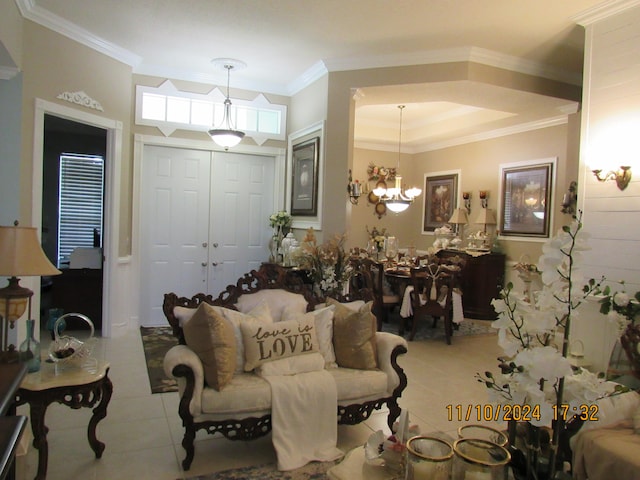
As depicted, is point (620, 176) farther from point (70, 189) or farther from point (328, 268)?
point (70, 189)

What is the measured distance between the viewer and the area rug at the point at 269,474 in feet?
8.42

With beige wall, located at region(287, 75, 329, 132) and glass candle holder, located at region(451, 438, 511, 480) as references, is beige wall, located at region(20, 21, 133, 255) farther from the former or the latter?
glass candle holder, located at region(451, 438, 511, 480)

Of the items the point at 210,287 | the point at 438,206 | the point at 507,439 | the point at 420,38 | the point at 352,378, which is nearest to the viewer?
the point at 507,439

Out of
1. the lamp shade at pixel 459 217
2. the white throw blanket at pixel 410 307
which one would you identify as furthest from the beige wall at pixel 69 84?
the lamp shade at pixel 459 217

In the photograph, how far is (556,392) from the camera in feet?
4.47

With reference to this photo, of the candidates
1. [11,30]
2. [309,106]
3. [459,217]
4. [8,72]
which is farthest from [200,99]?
[459,217]

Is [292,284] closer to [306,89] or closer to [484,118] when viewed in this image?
[306,89]

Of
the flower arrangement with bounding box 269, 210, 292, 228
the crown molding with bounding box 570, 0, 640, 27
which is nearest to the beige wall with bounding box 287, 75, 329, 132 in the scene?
the flower arrangement with bounding box 269, 210, 292, 228

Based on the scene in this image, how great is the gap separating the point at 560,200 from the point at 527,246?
2.63 feet

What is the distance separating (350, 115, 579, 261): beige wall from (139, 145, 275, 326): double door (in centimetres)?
251

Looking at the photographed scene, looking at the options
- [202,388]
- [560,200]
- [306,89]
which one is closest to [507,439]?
[202,388]

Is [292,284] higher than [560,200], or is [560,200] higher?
[560,200]

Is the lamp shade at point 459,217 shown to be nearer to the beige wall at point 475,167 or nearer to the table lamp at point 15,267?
the beige wall at point 475,167

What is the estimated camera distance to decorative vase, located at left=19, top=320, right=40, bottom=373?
2473 millimetres
